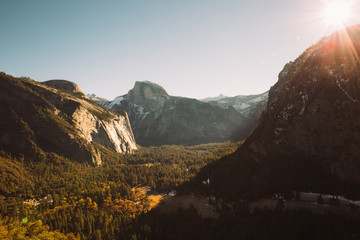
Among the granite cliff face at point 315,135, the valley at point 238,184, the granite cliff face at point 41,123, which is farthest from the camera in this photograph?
the granite cliff face at point 41,123

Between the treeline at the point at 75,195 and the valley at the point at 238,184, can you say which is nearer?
the valley at the point at 238,184

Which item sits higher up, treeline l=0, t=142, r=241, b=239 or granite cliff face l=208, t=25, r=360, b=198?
granite cliff face l=208, t=25, r=360, b=198

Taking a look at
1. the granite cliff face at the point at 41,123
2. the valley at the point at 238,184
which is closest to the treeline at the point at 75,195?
the valley at the point at 238,184

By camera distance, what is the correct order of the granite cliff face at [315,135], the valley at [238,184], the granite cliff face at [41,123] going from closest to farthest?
the valley at [238,184]
the granite cliff face at [315,135]
the granite cliff face at [41,123]

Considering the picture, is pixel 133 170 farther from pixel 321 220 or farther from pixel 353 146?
pixel 353 146

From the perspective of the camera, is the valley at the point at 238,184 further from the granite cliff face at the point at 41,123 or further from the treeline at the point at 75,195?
the granite cliff face at the point at 41,123

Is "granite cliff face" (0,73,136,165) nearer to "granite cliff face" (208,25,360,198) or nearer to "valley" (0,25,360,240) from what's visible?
"valley" (0,25,360,240)

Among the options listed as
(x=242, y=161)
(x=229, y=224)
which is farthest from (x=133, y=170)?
(x=229, y=224)

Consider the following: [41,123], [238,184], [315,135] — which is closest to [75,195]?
[41,123]

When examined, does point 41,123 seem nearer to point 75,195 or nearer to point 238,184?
point 75,195

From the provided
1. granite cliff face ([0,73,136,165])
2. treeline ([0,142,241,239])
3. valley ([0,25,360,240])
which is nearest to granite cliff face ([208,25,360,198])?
valley ([0,25,360,240])
